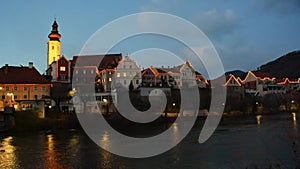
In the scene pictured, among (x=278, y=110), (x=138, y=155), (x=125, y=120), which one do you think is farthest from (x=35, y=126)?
(x=278, y=110)

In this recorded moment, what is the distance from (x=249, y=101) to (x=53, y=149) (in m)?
36.2

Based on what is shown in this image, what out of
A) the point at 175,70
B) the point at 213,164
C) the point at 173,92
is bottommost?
the point at 213,164

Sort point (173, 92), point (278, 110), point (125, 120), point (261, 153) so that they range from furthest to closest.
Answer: point (278, 110), point (173, 92), point (125, 120), point (261, 153)

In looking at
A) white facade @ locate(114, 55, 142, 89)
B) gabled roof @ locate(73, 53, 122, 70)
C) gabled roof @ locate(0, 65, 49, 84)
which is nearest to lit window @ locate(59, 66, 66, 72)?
gabled roof @ locate(73, 53, 122, 70)

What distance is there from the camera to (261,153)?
15.6 metres

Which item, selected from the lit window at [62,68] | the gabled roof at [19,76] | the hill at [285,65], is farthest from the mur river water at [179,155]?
the hill at [285,65]

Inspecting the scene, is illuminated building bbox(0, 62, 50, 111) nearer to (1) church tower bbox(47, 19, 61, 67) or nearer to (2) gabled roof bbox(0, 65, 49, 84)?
(2) gabled roof bbox(0, 65, 49, 84)

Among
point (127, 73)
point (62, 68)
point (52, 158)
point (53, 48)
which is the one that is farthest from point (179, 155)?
point (53, 48)

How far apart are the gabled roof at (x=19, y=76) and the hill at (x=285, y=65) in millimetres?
93812

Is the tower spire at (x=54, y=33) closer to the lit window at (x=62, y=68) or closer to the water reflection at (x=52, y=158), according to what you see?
the lit window at (x=62, y=68)

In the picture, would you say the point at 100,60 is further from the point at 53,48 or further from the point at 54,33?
the point at 54,33

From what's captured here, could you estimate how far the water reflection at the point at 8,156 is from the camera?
1453 centimetres

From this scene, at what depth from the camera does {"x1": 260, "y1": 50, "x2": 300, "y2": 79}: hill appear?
117 m

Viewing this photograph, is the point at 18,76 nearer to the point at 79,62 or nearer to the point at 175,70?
the point at 79,62
